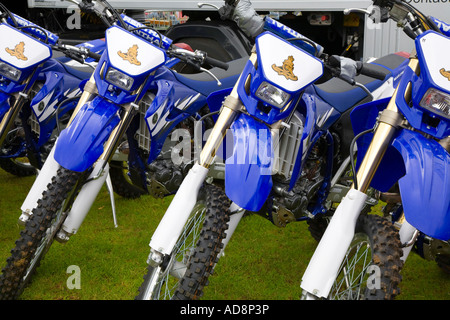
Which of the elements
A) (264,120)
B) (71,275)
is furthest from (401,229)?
(71,275)

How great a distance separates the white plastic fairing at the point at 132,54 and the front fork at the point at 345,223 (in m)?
1.31

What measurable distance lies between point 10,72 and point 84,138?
94 cm

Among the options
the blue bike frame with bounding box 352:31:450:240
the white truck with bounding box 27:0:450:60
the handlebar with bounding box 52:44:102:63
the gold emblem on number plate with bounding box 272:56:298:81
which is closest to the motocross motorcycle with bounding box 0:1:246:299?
the handlebar with bounding box 52:44:102:63

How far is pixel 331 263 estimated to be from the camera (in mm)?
2332

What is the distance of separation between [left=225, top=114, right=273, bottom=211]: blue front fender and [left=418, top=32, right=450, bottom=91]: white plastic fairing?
0.76 m

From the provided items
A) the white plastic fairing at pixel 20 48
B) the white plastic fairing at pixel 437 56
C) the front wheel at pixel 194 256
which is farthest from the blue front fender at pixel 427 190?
the white plastic fairing at pixel 20 48

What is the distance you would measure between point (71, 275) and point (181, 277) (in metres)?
1.31

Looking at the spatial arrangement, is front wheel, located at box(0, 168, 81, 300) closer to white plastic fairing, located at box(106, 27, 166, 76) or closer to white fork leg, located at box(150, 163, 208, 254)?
white plastic fairing, located at box(106, 27, 166, 76)

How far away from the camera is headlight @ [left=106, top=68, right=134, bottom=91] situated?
133 inches

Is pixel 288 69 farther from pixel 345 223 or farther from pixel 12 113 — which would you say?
pixel 12 113

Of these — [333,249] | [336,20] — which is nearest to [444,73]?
[333,249]

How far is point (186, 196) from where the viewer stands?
2.74 metres

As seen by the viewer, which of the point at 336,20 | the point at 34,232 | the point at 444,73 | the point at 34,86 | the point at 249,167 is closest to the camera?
the point at 444,73

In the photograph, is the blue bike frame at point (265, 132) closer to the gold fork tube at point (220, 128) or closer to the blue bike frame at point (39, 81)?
the gold fork tube at point (220, 128)
